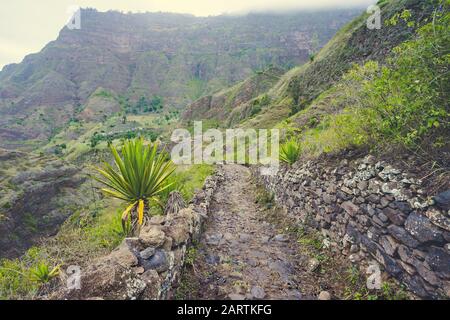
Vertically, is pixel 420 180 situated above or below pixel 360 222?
above

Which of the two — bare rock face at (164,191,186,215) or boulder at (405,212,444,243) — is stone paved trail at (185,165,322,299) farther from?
boulder at (405,212,444,243)

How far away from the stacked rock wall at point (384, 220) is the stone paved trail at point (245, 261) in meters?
0.96

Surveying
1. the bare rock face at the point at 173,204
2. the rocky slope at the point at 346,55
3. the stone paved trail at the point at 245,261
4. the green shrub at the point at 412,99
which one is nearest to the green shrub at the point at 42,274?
the stone paved trail at the point at 245,261

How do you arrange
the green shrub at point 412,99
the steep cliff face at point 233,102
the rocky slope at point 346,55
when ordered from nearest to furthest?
the green shrub at point 412,99 → the rocky slope at point 346,55 → the steep cliff face at point 233,102

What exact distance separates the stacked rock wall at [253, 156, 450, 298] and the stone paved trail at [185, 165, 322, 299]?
964 mm

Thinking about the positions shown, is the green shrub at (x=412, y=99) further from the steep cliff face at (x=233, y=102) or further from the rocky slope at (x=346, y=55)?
the steep cliff face at (x=233, y=102)

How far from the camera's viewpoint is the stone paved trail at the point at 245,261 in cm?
389

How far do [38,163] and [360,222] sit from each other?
31.7 m

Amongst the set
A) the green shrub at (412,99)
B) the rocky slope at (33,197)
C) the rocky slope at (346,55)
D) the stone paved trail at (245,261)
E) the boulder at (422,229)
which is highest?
the rocky slope at (346,55)

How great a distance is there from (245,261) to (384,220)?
101 inches

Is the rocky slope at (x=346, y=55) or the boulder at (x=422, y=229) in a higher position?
the rocky slope at (x=346, y=55)

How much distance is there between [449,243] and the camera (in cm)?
275
